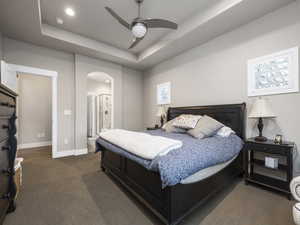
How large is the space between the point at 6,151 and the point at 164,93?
3.82 metres

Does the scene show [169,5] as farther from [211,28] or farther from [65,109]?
[65,109]

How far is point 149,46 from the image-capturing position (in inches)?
162

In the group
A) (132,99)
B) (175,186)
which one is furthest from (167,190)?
(132,99)

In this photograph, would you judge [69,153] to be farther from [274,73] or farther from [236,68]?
[274,73]

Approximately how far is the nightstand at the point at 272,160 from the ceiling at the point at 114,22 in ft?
7.27

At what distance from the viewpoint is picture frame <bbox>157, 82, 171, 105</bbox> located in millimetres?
4398

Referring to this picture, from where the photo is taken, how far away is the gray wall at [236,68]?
86.9 inches

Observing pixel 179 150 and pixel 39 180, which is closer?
pixel 179 150

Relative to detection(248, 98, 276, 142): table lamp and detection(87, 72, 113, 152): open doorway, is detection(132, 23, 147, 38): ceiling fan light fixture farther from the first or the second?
detection(87, 72, 113, 152): open doorway

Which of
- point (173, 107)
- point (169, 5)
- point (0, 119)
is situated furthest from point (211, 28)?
point (0, 119)

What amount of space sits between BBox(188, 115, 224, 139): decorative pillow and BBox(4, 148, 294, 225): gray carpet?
34.7 inches

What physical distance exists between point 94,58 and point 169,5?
271cm

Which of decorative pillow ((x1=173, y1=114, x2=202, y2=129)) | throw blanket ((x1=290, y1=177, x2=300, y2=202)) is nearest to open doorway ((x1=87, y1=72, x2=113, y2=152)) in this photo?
decorative pillow ((x1=173, y1=114, x2=202, y2=129))

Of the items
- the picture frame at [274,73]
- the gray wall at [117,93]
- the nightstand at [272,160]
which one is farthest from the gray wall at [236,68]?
the gray wall at [117,93]
